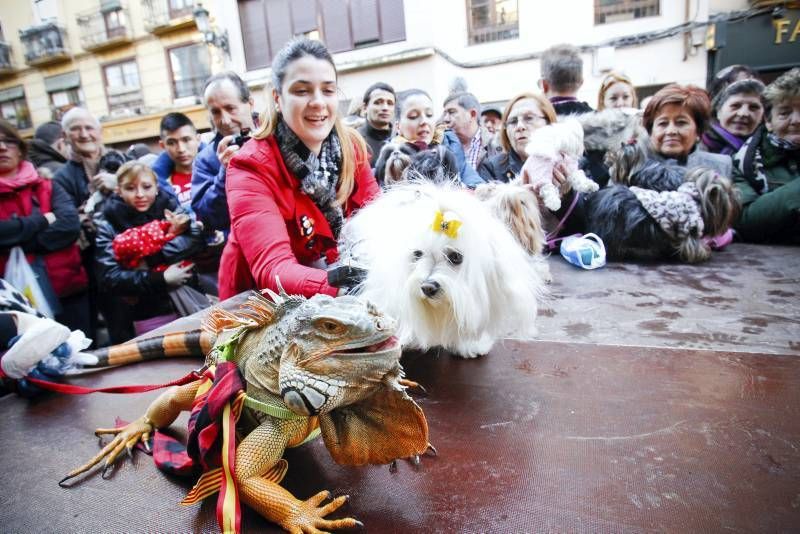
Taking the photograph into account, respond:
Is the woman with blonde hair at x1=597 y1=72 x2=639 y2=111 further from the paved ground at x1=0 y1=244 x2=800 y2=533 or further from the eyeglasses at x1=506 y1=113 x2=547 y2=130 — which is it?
the paved ground at x1=0 y1=244 x2=800 y2=533

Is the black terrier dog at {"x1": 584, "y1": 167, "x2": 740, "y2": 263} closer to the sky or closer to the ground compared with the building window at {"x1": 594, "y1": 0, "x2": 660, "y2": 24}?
closer to the ground

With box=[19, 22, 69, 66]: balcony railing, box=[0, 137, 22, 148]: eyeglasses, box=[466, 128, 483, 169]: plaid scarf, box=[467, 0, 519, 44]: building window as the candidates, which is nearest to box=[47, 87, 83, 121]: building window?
box=[19, 22, 69, 66]: balcony railing

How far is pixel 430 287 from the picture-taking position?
1117 millimetres

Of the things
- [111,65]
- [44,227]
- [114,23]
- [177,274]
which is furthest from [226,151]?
[114,23]

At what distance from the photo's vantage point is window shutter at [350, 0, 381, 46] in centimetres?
882

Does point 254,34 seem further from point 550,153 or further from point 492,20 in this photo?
point 550,153

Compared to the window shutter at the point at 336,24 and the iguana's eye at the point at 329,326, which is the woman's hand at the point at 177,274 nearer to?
the iguana's eye at the point at 329,326

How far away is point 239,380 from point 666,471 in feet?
2.74

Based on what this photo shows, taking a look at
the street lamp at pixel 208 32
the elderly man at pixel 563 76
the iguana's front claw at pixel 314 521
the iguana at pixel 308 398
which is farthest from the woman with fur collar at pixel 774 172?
the street lamp at pixel 208 32

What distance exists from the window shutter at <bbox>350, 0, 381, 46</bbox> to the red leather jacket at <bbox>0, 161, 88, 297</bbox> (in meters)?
7.99

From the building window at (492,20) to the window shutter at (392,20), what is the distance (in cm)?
141

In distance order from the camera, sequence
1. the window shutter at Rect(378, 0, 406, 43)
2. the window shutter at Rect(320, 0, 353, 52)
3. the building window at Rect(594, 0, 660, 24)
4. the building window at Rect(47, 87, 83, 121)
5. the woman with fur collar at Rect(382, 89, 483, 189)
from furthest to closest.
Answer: the building window at Rect(47, 87, 83, 121) < the window shutter at Rect(320, 0, 353, 52) < the window shutter at Rect(378, 0, 406, 43) < the building window at Rect(594, 0, 660, 24) < the woman with fur collar at Rect(382, 89, 483, 189)

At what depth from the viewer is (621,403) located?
3.36 ft

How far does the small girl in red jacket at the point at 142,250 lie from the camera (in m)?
2.40
